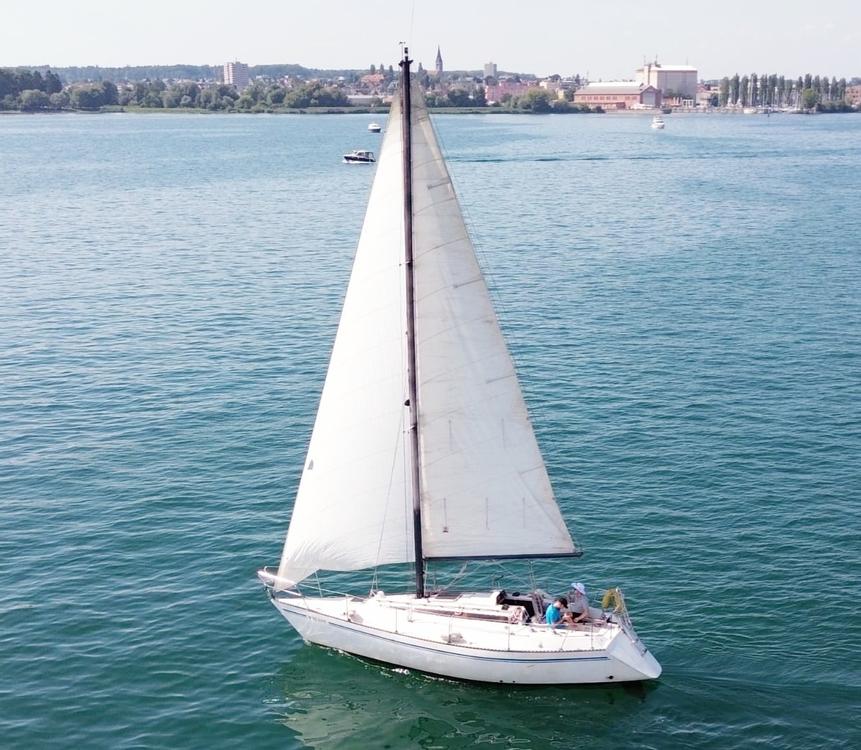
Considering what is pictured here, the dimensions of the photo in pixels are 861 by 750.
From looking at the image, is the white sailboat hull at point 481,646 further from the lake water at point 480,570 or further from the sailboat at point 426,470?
Result: the lake water at point 480,570

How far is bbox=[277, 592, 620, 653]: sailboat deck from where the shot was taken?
3212 centimetres

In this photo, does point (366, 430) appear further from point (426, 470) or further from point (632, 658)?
point (632, 658)

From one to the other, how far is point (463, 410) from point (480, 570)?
399 inches

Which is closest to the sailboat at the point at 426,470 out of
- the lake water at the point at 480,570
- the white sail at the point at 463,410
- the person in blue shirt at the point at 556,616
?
the white sail at the point at 463,410

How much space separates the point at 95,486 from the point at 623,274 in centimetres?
5528

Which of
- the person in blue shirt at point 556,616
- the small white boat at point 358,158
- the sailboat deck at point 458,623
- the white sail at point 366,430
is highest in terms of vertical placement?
the small white boat at point 358,158

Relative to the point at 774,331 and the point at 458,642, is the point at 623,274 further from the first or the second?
the point at 458,642

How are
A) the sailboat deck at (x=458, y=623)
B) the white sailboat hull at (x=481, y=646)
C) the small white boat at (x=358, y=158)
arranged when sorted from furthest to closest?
the small white boat at (x=358, y=158) → the sailboat deck at (x=458, y=623) → the white sailboat hull at (x=481, y=646)

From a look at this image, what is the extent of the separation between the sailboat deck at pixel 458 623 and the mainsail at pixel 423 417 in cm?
123

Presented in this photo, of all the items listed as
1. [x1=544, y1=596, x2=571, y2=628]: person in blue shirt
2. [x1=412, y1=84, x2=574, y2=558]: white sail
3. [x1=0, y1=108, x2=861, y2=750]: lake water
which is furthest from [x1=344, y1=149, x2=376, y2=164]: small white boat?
[x1=544, y1=596, x2=571, y2=628]: person in blue shirt

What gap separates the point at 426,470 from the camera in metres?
33.2

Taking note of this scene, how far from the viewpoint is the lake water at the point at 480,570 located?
32781 mm

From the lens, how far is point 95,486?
49.1m

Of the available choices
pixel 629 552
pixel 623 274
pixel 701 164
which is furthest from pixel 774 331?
pixel 701 164
